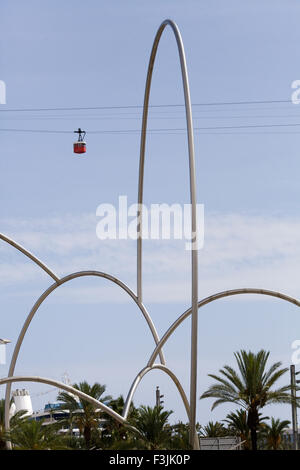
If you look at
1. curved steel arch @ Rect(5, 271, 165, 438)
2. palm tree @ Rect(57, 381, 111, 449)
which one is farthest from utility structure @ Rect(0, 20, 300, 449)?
palm tree @ Rect(57, 381, 111, 449)

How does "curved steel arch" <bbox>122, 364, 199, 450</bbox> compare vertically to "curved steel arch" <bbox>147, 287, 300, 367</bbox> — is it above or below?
below

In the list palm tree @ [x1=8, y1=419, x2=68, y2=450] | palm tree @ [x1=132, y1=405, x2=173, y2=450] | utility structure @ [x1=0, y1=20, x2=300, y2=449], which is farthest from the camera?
palm tree @ [x1=132, y1=405, x2=173, y2=450]

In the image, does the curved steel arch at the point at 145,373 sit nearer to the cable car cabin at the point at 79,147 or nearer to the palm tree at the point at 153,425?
the palm tree at the point at 153,425

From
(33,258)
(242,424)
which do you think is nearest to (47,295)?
(33,258)

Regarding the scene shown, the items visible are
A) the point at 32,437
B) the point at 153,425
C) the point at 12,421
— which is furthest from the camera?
the point at 12,421

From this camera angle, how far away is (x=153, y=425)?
41906mm

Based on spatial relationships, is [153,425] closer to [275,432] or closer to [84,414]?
[275,432]

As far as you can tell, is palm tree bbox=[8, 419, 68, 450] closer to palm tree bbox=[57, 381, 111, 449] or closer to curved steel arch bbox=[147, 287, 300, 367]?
curved steel arch bbox=[147, 287, 300, 367]

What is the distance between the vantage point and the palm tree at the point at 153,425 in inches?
1597

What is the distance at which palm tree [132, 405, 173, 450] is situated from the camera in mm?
40562

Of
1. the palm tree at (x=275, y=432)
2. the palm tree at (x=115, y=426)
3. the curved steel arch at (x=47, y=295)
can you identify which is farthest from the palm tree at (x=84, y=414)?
the palm tree at (x=275, y=432)

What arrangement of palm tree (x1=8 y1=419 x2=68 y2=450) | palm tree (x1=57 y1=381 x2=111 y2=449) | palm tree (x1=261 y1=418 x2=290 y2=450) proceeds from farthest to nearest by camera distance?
palm tree (x1=57 y1=381 x2=111 y2=449)
palm tree (x1=261 y1=418 x2=290 y2=450)
palm tree (x1=8 y1=419 x2=68 y2=450)
